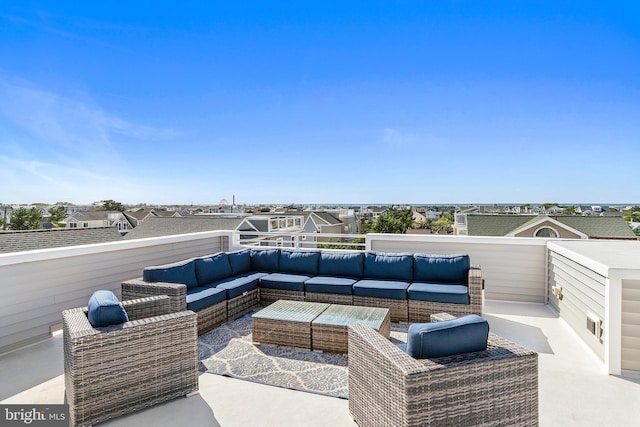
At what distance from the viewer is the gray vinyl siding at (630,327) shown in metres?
2.65

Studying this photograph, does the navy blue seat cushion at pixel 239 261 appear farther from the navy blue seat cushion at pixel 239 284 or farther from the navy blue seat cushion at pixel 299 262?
the navy blue seat cushion at pixel 299 262

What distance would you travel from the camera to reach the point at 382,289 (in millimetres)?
4023

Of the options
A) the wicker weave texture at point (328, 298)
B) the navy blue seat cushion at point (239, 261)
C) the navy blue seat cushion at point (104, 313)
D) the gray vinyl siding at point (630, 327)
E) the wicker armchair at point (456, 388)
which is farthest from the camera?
the navy blue seat cushion at point (239, 261)

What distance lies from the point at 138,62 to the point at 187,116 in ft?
9.00

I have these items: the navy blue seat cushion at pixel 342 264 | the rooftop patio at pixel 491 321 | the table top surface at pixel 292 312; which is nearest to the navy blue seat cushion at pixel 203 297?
the table top surface at pixel 292 312

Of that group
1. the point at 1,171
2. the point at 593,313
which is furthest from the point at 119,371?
the point at 1,171

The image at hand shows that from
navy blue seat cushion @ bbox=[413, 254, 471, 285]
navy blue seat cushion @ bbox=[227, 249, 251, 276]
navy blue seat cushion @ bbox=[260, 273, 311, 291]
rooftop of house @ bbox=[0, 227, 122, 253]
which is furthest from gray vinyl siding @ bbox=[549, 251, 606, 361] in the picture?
rooftop of house @ bbox=[0, 227, 122, 253]

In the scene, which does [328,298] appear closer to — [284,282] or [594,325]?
[284,282]

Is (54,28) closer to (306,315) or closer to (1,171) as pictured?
(306,315)

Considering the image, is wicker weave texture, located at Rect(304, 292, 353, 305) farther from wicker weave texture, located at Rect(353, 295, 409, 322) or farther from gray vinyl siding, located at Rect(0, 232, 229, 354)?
gray vinyl siding, located at Rect(0, 232, 229, 354)

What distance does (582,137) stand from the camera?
12.1 meters

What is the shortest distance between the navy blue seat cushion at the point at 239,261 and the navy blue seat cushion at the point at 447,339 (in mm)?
3485

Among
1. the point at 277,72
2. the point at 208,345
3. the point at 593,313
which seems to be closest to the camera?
the point at 593,313

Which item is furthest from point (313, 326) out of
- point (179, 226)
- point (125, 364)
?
point (179, 226)
